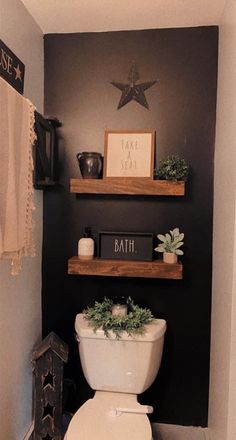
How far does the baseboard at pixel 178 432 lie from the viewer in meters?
1.66

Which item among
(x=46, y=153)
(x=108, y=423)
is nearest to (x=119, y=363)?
(x=108, y=423)

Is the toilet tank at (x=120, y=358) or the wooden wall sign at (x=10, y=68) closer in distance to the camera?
the wooden wall sign at (x=10, y=68)

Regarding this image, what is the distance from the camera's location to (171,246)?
1581mm

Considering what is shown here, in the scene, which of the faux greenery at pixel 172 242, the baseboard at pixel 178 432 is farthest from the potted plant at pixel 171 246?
the baseboard at pixel 178 432

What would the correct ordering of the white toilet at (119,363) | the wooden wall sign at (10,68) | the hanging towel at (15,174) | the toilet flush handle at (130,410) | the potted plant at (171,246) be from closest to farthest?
the hanging towel at (15,174), the wooden wall sign at (10,68), the toilet flush handle at (130,410), the white toilet at (119,363), the potted plant at (171,246)

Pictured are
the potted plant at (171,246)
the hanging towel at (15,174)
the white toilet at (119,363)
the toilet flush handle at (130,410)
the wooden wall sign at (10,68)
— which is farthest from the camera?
the potted plant at (171,246)

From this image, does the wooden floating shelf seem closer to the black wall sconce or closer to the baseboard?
the black wall sconce

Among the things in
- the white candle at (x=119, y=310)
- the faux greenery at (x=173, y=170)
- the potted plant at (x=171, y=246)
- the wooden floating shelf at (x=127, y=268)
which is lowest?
the white candle at (x=119, y=310)

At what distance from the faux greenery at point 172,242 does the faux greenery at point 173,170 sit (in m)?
0.27

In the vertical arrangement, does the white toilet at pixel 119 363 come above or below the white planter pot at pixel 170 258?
below

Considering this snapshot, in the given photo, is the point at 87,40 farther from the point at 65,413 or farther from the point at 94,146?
the point at 65,413

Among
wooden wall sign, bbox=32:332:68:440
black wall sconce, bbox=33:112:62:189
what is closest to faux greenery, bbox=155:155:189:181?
black wall sconce, bbox=33:112:62:189

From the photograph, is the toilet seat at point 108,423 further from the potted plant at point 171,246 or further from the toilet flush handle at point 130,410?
the potted plant at point 171,246

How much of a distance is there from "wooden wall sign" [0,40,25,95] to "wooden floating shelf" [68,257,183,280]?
2.80ft
